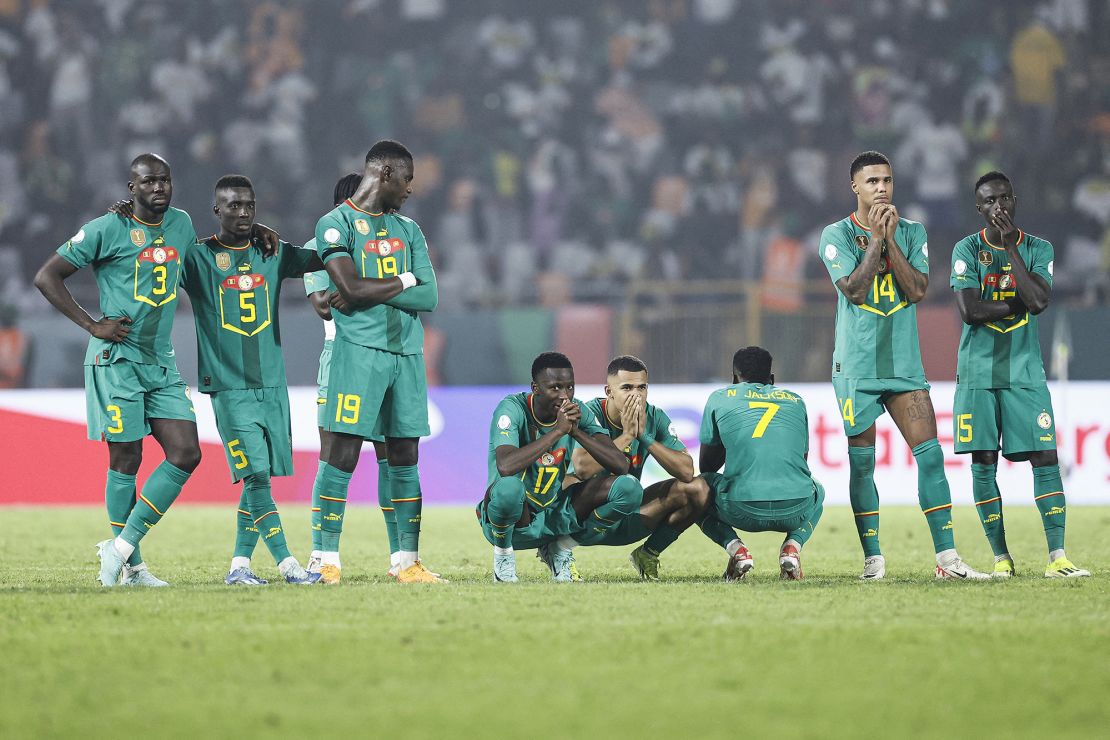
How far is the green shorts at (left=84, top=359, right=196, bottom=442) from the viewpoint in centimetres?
653

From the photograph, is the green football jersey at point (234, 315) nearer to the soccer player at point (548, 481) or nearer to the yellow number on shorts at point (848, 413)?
the soccer player at point (548, 481)

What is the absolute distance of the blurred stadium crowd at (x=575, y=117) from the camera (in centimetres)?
1891

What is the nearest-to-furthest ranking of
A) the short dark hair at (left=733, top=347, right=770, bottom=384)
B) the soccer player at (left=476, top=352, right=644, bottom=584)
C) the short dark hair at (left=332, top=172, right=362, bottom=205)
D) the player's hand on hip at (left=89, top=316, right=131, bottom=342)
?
the player's hand on hip at (left=89, top=316, right=131, bottom=342) < the soccer player at (left=476, top=352, right=644, bottom=584) < the short dark hair at (left=733, top=347, right=770, bottom=384) < the short dark hair at (left=332, top=172, right=362, bottom=205)

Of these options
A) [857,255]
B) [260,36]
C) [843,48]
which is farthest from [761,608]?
[260,36]

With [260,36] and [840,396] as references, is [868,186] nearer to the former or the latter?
[840,396]

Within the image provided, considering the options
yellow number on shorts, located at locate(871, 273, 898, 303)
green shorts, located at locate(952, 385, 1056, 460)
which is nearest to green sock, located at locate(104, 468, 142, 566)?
yellow number on shorts, located at locate(871, 273, 898, 303)

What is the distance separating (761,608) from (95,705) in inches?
110

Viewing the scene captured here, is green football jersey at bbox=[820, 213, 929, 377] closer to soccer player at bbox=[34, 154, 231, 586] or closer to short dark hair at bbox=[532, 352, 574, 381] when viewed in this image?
short dark hair at bbox=[532, 352, 574, 381]

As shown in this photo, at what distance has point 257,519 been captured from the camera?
673cm

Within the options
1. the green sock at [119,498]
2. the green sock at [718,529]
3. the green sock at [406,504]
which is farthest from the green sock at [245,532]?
the green sock at [718,529]

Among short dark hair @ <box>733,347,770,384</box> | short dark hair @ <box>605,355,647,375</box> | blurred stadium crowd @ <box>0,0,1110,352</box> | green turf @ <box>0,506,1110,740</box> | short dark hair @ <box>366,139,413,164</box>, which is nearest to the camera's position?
green turf @ <box>0,506,1110,740</box>

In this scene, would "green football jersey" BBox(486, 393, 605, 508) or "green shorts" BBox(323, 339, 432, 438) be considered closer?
"green shorts" BBox(323, 339, 432, 438)

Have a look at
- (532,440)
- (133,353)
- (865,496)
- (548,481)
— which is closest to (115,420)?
(133,353)

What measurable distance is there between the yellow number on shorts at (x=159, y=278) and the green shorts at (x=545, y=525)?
6.30 ft
